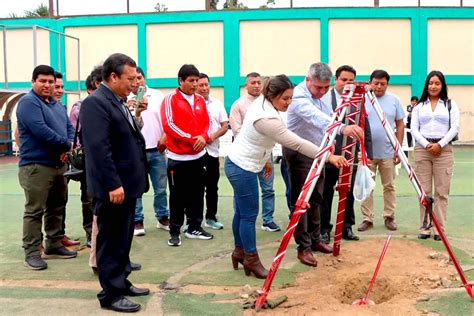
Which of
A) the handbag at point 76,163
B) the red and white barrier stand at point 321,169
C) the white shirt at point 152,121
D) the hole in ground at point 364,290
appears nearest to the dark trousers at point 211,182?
the white shirt at point 152,121

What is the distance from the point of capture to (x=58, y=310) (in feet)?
13.7

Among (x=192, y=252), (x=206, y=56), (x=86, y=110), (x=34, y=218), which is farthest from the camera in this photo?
(x=206, y=56)

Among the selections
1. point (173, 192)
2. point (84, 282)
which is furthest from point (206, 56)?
point (84, 282)

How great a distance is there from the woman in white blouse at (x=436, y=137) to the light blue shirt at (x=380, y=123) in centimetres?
36

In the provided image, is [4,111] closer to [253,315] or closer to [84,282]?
[84,282]

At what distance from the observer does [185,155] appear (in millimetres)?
6148

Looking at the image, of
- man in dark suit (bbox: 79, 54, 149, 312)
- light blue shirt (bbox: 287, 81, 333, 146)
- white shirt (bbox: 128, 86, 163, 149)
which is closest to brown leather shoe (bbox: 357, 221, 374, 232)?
light blue shirt (bbox: 287, 81, 333, 146)

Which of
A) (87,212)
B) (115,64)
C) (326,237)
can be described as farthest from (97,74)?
(326,237)

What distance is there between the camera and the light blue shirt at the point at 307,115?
514 centimetres

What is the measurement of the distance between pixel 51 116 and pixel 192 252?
2.02m

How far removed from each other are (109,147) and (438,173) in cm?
390

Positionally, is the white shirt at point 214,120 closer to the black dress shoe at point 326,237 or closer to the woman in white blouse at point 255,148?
the black dress shoe at point 326,237

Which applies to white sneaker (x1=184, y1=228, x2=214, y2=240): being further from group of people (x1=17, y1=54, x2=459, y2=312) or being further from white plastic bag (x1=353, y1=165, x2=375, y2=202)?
white plastic bag (x1=353, y1=165, x2=375, y2=202)

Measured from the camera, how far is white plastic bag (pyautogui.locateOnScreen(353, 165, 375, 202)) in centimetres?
465
